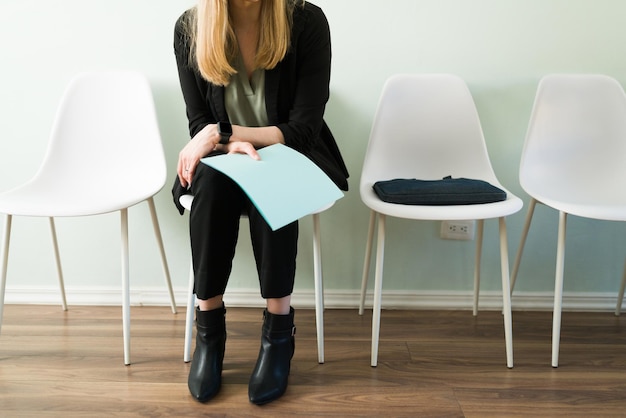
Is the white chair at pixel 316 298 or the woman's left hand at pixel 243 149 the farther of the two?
the white chair at pixel 316 298

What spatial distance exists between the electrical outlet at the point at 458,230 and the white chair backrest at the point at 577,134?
0.90ft

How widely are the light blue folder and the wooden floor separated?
474mm

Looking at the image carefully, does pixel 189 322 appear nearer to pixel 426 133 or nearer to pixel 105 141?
pixel 105 141

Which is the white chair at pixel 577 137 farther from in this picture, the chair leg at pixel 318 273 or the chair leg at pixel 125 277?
the chair leg at pixel 125 277

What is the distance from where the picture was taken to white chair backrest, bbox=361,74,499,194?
5.48 feet

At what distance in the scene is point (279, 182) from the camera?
1136 mm

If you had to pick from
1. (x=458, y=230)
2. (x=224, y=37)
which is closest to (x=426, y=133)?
(x=458, y=230)

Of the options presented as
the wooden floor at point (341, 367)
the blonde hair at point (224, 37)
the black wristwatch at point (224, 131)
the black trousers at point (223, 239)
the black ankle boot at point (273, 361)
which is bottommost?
the wooden floor at point (341, 367)

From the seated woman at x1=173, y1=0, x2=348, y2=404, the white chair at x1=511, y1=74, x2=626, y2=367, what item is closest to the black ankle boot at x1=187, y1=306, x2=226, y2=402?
the seated woman at x1=173, y1=0, x2=348, y2=404

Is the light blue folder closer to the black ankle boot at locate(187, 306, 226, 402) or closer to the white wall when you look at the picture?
the black ankle boot at locate(187, 306, 226, 402)

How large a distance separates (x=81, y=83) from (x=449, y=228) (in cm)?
125

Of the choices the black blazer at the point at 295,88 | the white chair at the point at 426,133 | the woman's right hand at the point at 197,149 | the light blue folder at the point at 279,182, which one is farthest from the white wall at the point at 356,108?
the light blue folder at the point at 279,182

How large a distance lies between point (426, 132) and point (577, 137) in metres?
0.46

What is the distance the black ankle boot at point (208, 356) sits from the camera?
1276 mm
